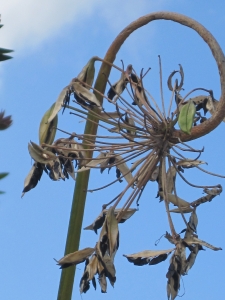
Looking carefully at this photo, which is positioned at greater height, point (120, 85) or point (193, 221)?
point (120, 85)

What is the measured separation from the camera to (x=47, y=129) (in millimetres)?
2465

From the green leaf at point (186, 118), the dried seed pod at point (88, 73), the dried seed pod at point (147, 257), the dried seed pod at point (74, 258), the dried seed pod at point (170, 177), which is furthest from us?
the dried seed pod at point (170, 177)

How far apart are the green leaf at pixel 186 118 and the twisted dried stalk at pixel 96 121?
0.18 meters

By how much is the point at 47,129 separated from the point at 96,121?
226 millimetres

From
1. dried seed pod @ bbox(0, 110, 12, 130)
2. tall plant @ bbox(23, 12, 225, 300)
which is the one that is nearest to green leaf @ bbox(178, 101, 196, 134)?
tall plant @ bbox(23, 12, 225, 300)

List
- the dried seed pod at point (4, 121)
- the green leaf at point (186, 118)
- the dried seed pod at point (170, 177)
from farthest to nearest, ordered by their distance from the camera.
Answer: the dried seed pod at point (170, 177), the green leaf at point (186, 118), the dried seed pod at point (4, 121)

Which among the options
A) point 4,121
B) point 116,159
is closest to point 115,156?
point 116,159

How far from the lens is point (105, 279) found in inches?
90.0

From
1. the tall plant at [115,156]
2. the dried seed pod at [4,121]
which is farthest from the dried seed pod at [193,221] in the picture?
the dried seed pod at [4,121]

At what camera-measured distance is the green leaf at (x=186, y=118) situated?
204 centimetres

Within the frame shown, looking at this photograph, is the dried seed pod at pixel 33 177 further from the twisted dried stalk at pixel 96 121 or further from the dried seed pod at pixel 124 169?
the dried seed pod at pixel 124 169

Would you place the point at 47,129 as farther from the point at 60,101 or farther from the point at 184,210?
the point at 184,210

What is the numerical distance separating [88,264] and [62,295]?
17 centimetres

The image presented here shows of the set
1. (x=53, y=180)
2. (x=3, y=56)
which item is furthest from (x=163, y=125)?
(x=3, y=56)
